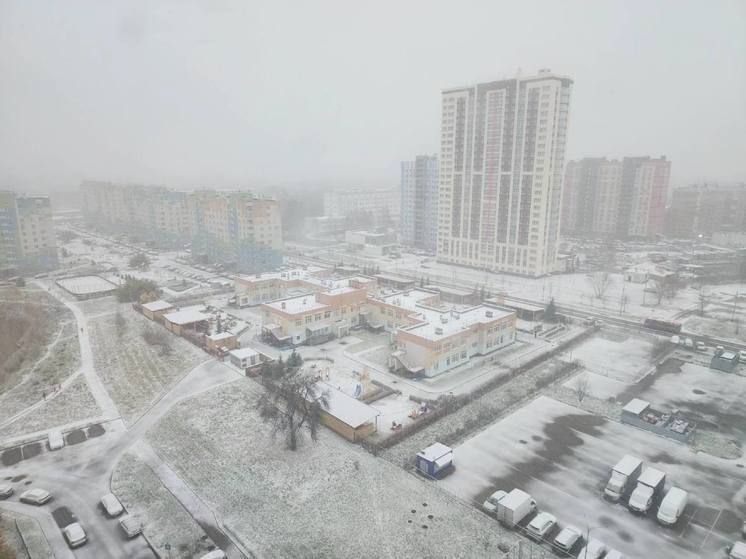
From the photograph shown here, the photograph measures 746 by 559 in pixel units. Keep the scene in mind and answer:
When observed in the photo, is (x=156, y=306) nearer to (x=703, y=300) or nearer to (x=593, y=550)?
(x=593, y=550)

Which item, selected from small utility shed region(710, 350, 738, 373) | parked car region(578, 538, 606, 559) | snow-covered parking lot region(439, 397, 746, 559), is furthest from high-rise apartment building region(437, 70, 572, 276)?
parked car region(578, 538, 606, 559)

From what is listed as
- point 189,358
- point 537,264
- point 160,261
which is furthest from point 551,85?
point 160,261

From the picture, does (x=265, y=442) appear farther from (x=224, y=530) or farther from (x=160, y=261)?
(x=160, y=261)

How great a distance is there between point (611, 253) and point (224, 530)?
50.7 m

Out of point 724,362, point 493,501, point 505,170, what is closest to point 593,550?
point 493,501

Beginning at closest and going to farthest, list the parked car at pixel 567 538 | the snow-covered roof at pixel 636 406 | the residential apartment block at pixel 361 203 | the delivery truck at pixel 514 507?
the parked car at pixel 567 538
the delivery truck at pixel 514 507
the snow-covered roof at pixel 636 406
the residential apartment block at pixel 361 203

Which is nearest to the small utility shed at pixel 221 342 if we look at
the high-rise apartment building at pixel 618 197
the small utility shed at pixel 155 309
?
the small utility shed at pixel 155 309

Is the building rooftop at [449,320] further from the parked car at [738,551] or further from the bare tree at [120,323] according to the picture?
the bare tree at [120,323]

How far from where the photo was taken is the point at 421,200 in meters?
54.9

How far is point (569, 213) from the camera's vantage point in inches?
2758

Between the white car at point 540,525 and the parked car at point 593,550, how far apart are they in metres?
0.87

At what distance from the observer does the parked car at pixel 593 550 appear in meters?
10.9

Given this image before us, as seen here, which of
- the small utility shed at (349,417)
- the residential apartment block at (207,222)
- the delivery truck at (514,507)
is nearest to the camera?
the delivery truck at (514,507)

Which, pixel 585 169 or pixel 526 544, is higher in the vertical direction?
pixel 585 169
